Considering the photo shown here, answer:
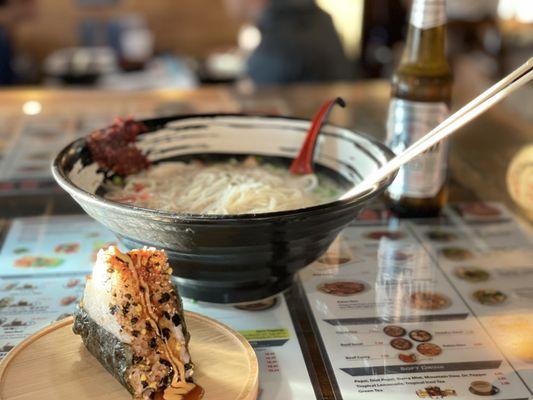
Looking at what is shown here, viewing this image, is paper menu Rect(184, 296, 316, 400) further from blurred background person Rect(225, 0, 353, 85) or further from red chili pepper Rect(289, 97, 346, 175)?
blurred background person Rect(225, 0, 353, 85)

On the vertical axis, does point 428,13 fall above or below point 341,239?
above

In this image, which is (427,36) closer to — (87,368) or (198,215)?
(198,215)

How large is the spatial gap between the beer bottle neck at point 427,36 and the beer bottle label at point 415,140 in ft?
0.31

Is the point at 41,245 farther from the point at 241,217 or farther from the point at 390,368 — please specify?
the point at 390,368

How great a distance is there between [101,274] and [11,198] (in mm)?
736

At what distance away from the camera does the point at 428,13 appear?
1297 mm

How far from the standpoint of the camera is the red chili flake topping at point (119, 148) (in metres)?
1.19

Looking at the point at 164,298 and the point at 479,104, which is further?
the point at 479,104

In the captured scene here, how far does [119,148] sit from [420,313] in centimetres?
60

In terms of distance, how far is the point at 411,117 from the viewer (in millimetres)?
1314

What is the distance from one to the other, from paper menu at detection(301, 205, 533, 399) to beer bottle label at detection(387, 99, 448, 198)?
2.9 inches

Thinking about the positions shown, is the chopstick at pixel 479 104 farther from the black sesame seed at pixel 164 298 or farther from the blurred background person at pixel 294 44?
the blurred background person at pixel 294 44

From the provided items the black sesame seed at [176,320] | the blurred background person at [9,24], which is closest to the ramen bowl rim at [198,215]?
the black sesame seed at [176,320]

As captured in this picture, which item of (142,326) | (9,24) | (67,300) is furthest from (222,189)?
(9,24)
